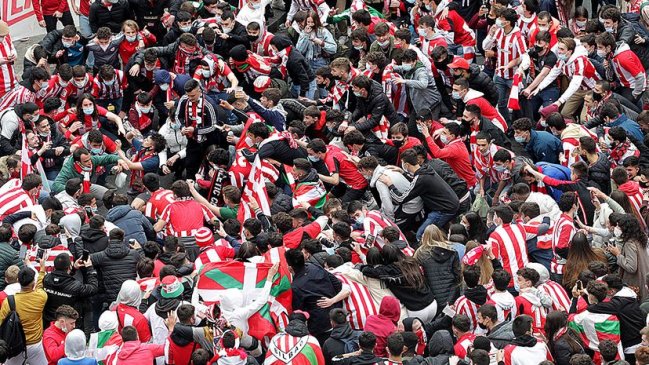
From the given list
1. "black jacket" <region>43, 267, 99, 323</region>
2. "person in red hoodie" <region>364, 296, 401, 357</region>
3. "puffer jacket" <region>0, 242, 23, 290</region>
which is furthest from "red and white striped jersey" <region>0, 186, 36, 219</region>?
"person in red hoodie" <region>364, 296, 401, 357</region>

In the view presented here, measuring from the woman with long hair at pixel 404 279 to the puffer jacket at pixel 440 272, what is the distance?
0.22 metres

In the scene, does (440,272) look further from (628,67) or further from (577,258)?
(628,67)

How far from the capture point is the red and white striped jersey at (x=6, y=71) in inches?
733

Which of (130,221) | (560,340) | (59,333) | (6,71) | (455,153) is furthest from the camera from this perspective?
(6,71)

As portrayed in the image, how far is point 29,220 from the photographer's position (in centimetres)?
1490

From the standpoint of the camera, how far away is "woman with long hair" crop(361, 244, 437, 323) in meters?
13.6

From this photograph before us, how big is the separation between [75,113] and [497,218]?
19.8ft

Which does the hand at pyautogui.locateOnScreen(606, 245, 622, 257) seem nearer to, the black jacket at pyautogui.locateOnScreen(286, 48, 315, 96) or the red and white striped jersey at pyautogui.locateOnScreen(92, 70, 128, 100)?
the black jacket at pyautogui.locateOnScreen(286, 48, 315, 96)

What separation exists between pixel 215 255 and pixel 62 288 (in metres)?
1.58

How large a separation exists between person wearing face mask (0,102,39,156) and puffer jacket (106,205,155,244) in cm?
247

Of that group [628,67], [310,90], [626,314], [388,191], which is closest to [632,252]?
[626,314]

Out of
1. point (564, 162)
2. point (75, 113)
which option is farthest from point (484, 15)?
point (75, 113)

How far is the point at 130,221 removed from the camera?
49.7 feet

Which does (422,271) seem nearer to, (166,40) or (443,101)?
(443,101)
